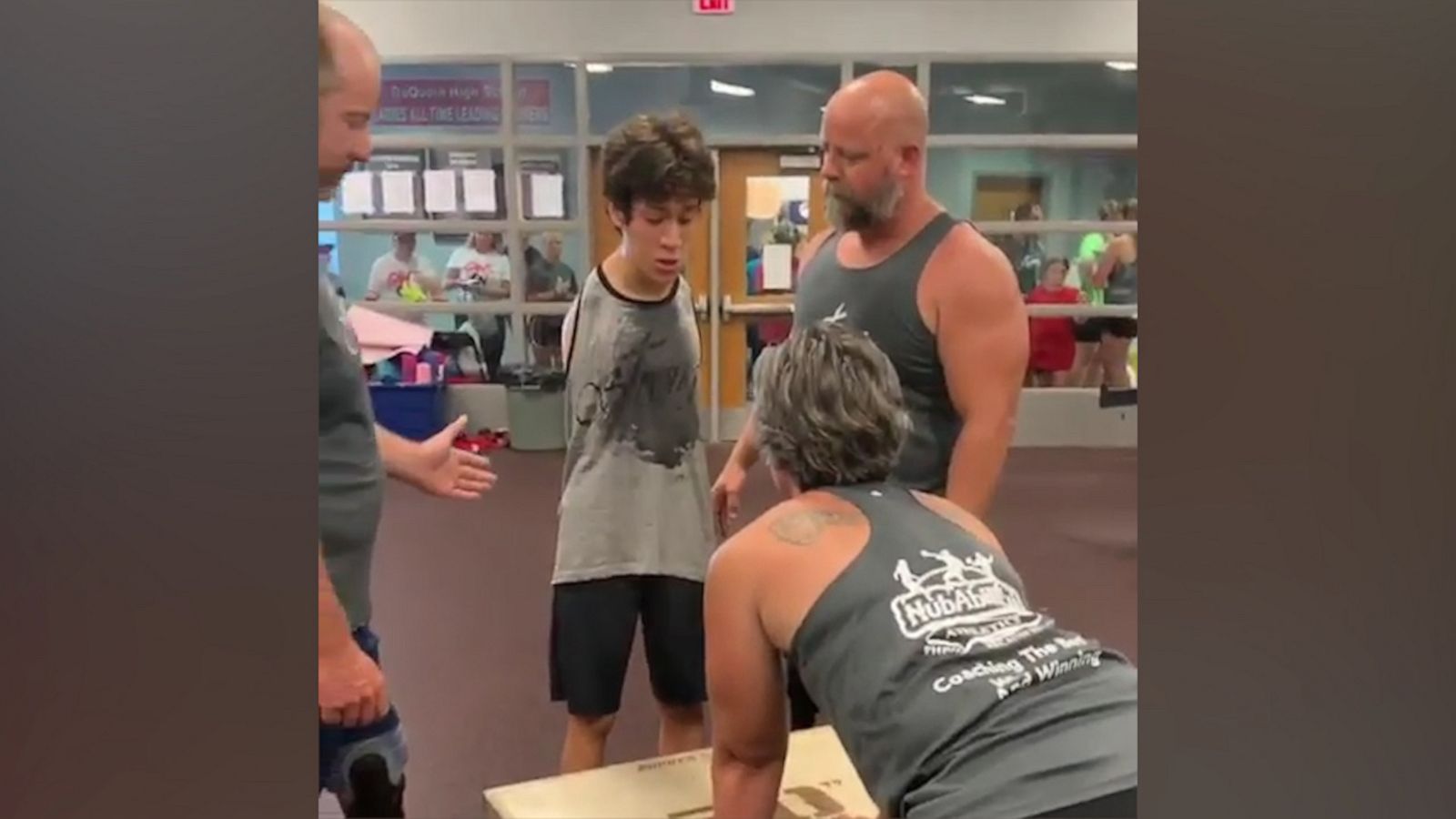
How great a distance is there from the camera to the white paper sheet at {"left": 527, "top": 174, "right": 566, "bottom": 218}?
6.00 feet

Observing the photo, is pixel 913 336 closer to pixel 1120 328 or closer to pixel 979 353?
pixel 979 353

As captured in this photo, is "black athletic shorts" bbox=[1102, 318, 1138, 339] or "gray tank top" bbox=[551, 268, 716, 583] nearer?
"black athletic shorts" bbox=[1102, 318, 1138, 339]

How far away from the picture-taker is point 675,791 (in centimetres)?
175

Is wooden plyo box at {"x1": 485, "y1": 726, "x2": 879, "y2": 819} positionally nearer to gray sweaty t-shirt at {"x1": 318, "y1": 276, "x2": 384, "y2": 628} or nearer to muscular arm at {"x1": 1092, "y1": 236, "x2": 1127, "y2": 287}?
gray sweaty t-shirt at {"x1": 318, "y1": 276, "x2": 384, "y2": 628}

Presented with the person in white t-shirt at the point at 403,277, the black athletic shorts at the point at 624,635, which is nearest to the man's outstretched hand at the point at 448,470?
the person in white t-shirt at the point at 403,277

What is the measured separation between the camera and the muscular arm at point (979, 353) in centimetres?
176

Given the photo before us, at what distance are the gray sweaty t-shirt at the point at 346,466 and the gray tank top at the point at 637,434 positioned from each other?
1.33 feet

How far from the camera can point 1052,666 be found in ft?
4.44

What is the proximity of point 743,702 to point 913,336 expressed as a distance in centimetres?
57

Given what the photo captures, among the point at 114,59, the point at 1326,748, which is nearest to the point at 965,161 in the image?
the point at 1326,748

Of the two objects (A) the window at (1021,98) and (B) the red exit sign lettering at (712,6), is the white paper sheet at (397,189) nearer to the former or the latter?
(B) the red exit sign lettering at (712,6)

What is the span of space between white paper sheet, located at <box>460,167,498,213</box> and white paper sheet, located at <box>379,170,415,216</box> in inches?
5.1

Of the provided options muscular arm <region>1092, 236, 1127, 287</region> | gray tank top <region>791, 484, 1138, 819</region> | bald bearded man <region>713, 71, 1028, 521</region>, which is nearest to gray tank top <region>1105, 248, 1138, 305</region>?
muscular arm <region>1092, 236, 1127, 287</region>

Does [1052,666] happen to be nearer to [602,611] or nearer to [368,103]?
[602,611]
